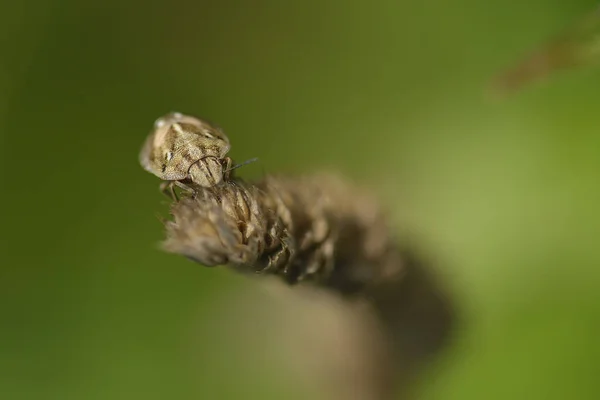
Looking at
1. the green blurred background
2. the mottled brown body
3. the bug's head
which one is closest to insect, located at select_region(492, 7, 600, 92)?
the mottled brown body

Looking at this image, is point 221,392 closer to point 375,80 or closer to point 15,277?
point 15,277

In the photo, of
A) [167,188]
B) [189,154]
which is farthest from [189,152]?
[167,188]

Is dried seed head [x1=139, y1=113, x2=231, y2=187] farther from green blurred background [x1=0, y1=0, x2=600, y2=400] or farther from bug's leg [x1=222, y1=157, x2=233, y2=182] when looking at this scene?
green blurred background [x1=0, y1=0, x2=600, y2=400]

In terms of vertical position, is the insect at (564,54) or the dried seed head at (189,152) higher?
the insect at (564,54)

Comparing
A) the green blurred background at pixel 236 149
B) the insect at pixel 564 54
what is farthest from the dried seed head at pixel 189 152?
the green blurred background at pixel 236 149

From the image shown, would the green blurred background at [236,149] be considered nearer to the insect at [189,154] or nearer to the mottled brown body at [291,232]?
the mottled brown body at [291,232]

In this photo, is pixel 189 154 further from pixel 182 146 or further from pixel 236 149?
pixel 236 149
